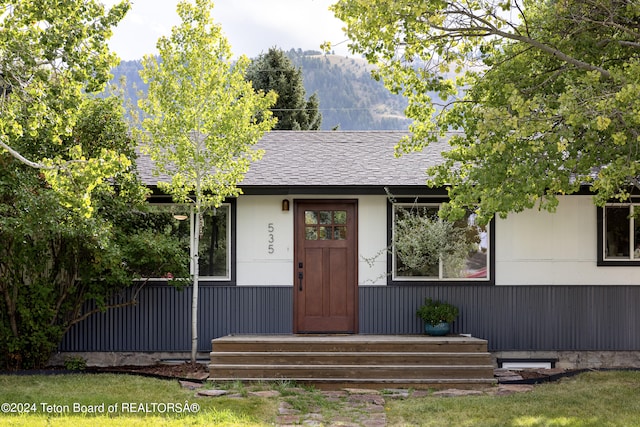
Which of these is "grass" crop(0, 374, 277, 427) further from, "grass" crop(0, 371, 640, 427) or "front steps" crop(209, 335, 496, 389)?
"front steps" crop(209, 335, 496, 389)

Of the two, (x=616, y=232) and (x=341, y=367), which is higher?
(x=616, y=232)

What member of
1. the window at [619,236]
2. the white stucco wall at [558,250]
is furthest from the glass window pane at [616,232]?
the white stucco wall at [558,250]

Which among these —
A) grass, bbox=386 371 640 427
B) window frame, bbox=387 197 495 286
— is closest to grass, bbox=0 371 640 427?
grass, bbox=386 371 640 427

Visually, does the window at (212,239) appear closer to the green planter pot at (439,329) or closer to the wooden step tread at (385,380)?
the wooden step tread at (385,380)

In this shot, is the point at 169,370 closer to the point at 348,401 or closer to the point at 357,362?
the point at 357,362

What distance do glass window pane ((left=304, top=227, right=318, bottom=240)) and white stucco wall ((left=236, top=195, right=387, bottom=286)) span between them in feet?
0.91

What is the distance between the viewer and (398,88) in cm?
1065

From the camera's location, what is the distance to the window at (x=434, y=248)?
483 inches

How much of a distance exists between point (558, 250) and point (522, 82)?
375 cm

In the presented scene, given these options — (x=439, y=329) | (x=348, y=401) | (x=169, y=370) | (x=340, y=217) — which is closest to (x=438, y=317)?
(x=439, y=329)

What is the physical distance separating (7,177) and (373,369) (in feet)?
18.3

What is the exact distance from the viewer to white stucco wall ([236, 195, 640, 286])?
12.5 meters

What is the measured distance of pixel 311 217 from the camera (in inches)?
498

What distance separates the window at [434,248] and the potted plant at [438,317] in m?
0.57
